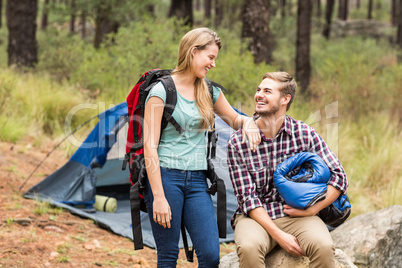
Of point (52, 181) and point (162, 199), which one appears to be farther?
point (52, 181)

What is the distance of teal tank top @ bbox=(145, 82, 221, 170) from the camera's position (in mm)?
2680

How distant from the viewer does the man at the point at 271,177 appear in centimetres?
272

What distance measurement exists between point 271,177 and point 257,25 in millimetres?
6451

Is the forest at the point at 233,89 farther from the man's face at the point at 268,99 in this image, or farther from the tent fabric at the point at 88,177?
the man's face at the point at 268,99

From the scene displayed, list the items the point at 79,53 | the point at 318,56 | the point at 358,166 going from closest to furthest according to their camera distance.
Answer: the point at 358,166, the point at 79,53, the point at 318,56

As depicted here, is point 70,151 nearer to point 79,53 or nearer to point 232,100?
point 232,100

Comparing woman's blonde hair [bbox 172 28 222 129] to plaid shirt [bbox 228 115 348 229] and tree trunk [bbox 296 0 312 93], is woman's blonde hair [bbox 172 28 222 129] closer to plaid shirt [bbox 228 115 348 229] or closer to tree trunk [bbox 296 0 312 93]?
plaid shirt [bbox 228 115 348 229]

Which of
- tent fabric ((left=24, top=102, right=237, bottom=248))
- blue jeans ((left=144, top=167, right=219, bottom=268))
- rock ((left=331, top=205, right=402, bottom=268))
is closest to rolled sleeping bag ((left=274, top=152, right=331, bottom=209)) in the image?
blue jeans ((left=144, top=167, right=219, bottom=268))

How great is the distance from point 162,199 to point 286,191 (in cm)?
68

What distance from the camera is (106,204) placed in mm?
5738

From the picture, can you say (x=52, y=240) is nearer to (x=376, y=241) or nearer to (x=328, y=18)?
(x=376, y=241)

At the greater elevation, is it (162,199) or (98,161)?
(162,199)

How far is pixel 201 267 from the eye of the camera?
107 inches

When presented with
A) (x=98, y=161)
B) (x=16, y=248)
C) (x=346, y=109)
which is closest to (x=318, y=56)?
(x=346, y=109)
